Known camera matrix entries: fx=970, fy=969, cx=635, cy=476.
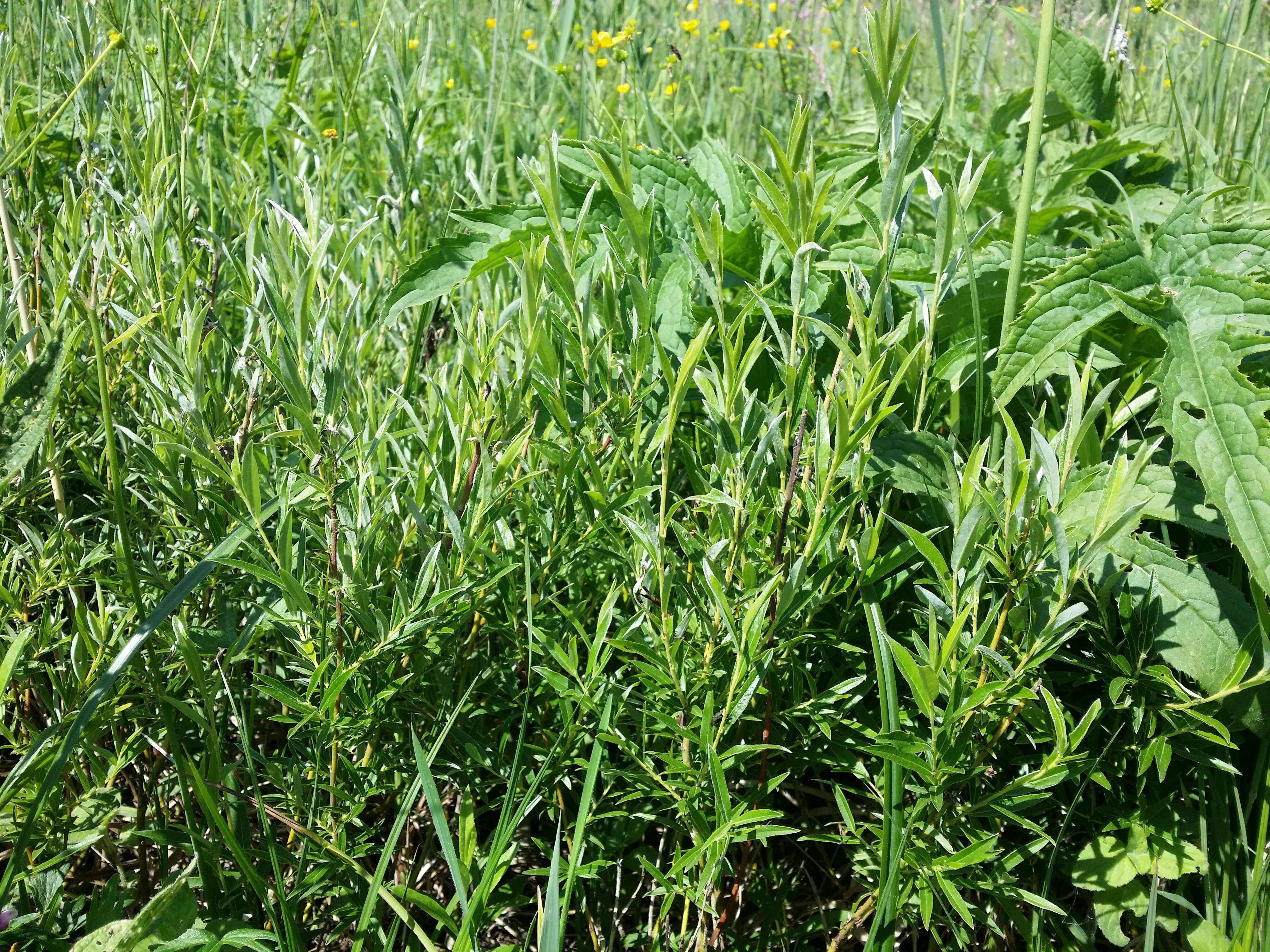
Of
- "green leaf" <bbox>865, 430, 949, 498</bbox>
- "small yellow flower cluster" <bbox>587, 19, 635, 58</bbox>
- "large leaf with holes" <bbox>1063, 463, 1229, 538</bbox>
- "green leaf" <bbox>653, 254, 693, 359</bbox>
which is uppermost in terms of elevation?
"small yellow flower cluster" <bbox>587, 19, 635, 58</bbox>

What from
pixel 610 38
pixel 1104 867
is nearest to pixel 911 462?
pixel 1104 867

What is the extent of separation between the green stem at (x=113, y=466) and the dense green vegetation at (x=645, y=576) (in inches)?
0.4

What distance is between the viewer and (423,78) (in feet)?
9.06

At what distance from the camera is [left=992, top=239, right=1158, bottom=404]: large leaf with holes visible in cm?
151

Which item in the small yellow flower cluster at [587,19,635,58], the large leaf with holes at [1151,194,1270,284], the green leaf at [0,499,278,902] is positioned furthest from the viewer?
the small yellow flower cluster at [587,19,635,58]

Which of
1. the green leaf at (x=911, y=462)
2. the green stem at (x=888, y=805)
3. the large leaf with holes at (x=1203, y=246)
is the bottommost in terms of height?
the green stem at (x=888, y=805)

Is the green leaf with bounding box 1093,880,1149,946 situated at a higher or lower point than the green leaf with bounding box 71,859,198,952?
lower

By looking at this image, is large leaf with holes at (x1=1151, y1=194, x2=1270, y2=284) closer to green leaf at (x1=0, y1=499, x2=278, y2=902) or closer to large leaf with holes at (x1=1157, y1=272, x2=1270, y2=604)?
large leaf with holes at (x1=1157, y1=272, x2=1270, y2=604)

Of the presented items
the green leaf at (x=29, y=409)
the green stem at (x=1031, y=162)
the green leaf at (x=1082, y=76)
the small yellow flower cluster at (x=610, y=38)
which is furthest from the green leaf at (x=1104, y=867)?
the small yellow flower cluster at (x=610, y=38)

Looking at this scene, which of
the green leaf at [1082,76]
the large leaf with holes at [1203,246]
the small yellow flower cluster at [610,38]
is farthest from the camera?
the small yellow flower cluster at [610,38]

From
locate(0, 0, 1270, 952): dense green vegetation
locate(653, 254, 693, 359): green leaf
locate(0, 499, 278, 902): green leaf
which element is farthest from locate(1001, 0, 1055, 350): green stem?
locate(0, 499, 278, 902): green leaf

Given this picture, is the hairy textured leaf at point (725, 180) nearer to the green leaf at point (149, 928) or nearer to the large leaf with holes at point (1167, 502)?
the large leaf with holes at point (1167, 502)

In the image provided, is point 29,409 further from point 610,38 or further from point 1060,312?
point 610,38

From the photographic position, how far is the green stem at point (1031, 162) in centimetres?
136
